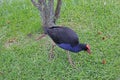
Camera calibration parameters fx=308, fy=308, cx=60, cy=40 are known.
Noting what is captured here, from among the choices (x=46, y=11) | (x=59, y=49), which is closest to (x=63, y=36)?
(x=59, y=49)

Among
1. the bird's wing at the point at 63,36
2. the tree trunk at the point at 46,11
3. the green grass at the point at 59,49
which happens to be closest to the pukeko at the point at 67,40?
the bird's wing at the point at 63,36

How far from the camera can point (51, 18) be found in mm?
5297

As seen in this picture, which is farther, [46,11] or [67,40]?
[46,11]

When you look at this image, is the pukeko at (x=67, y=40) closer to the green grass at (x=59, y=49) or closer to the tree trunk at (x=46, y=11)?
the green grass at (x=59, y=49)

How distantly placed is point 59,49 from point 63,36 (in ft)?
1.98

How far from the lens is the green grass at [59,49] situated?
180 inches

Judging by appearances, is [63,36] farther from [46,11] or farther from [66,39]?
[46,11]

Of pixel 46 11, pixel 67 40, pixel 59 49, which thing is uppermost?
pixel 46 11

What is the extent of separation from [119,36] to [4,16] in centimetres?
227

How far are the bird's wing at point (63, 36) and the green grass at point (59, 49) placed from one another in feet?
1.35

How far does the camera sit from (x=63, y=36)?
4551 millimetres

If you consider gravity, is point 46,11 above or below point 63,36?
above

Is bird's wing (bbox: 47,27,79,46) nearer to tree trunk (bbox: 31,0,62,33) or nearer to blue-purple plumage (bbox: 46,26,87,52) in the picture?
blue-purple plumage (bbox: 46,26,87,52)

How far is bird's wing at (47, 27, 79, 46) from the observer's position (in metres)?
4.51
